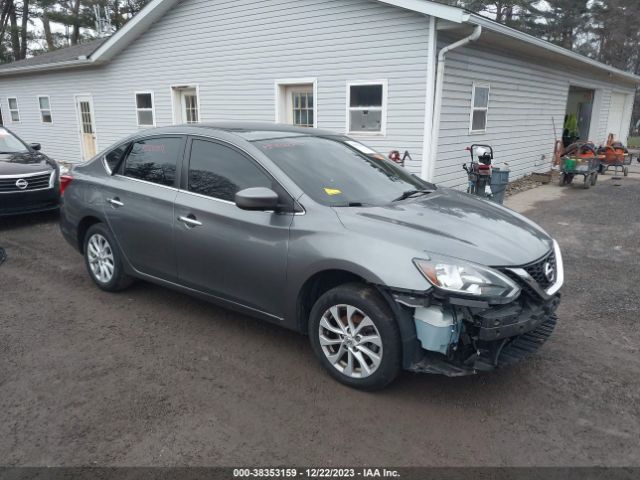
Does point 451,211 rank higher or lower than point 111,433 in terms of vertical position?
higher

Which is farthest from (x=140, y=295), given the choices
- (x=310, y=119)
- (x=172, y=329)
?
(x=310, y=119)

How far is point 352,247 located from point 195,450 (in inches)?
56.9

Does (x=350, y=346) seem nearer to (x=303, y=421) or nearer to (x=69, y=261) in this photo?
(x=303, y=421)

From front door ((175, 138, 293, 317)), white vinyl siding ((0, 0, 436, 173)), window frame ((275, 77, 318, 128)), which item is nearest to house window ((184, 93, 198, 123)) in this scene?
white vinyl siding ((0, 0, 436, 173))

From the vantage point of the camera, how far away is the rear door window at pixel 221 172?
3607 mm

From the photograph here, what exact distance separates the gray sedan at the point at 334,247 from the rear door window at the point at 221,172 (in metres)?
0.01

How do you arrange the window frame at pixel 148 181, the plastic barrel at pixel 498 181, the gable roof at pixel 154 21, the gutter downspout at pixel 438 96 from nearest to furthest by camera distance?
the window frame at pixel 148 181
the gable roof at pixel 154 21
the gutter downspout at pixel 438 96
the plastic barrel at pixel 498 181

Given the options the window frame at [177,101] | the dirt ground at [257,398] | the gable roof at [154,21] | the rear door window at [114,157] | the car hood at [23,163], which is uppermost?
the gable roof at [154,21]

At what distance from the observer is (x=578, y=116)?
19.4 metres

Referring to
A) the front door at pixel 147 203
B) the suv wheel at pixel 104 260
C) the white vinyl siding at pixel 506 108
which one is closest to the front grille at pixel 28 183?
the suv wheel at pixel 104 260

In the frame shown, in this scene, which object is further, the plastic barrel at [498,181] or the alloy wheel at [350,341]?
the plastic barrel at [498,181]

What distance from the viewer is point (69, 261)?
19.3ft

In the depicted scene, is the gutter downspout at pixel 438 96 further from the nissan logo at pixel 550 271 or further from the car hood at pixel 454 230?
the nissan logo at pixel 550 271

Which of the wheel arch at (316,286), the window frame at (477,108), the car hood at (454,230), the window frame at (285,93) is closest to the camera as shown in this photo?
the car hood at (454,230)
